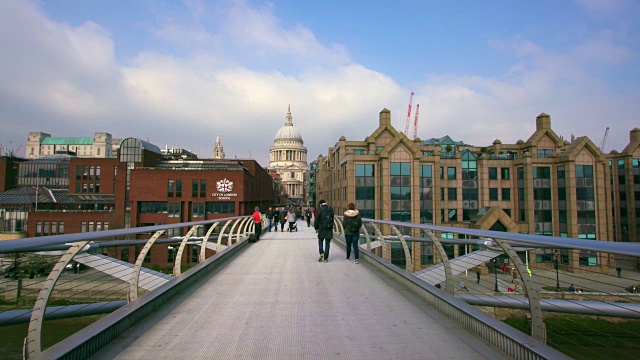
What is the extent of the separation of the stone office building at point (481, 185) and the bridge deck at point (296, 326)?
84.4 ft

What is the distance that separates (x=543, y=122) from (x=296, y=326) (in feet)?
148

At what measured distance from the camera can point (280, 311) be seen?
5168 millimetres

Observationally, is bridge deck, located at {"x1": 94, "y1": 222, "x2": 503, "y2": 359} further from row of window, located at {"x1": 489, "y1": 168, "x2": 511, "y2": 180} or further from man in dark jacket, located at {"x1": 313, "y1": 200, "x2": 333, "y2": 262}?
row of window, located at {"x1": 489, "y1": 168, "x2": 511, "y2": 180}

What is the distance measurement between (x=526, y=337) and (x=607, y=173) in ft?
162

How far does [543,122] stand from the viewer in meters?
41.4

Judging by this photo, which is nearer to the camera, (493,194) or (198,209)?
(493,194)

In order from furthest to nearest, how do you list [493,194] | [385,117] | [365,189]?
1. [493,194]
2. [385,117]
3. [365,189]

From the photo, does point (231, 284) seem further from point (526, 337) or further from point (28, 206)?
point (28, 206)

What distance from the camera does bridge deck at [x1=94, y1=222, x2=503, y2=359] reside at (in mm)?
3781

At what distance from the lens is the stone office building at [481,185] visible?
33.3 m

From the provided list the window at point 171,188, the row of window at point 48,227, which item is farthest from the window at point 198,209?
the row of window at point 48,227

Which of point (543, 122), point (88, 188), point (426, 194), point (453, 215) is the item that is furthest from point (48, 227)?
point (543, 122)

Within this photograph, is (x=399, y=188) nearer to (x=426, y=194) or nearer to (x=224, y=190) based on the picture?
(x=426, y=194)

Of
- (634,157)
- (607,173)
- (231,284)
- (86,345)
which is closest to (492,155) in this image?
(607,173)
